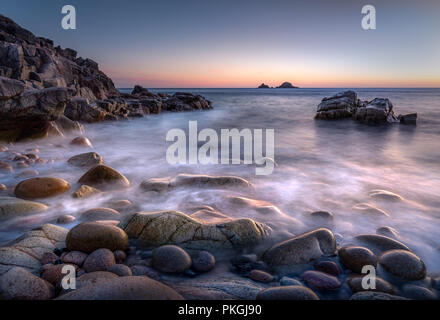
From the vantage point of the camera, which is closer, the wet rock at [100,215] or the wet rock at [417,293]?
the wet rock at [417,293]

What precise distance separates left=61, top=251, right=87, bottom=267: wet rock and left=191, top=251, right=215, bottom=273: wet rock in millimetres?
913

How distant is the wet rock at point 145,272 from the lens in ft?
6.49

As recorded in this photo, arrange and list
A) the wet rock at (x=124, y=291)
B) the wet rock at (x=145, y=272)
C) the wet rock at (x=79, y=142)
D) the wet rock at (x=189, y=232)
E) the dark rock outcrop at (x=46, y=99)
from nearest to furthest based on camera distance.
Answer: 1. the wet rock at (x=124, y=291)
2. the wet rock at (x=145, y=272)
3. the wet rock at (x=189, y=232)
4. the dark rock outcrop at (x=46, y=99)
5. the wet rock at (x=79, y=142)

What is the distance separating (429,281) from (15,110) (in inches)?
314

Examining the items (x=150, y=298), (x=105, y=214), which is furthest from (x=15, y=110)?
(x=150, y=298)

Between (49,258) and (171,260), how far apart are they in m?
1.01

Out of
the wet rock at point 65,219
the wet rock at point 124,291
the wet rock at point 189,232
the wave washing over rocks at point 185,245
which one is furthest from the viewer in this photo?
the wet rock at point 65,219

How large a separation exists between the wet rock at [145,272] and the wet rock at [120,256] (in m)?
0.19

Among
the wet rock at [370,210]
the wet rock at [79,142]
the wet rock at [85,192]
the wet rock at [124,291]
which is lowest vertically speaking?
the wet rock at [370,210]

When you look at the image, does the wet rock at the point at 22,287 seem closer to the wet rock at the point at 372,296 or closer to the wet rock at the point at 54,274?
the wet rock at the point at 54,274

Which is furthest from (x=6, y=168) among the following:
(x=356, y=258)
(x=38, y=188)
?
(x=356, y=258)

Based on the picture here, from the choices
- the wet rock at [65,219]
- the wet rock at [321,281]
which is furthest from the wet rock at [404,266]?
the wet rock at [65,219]
